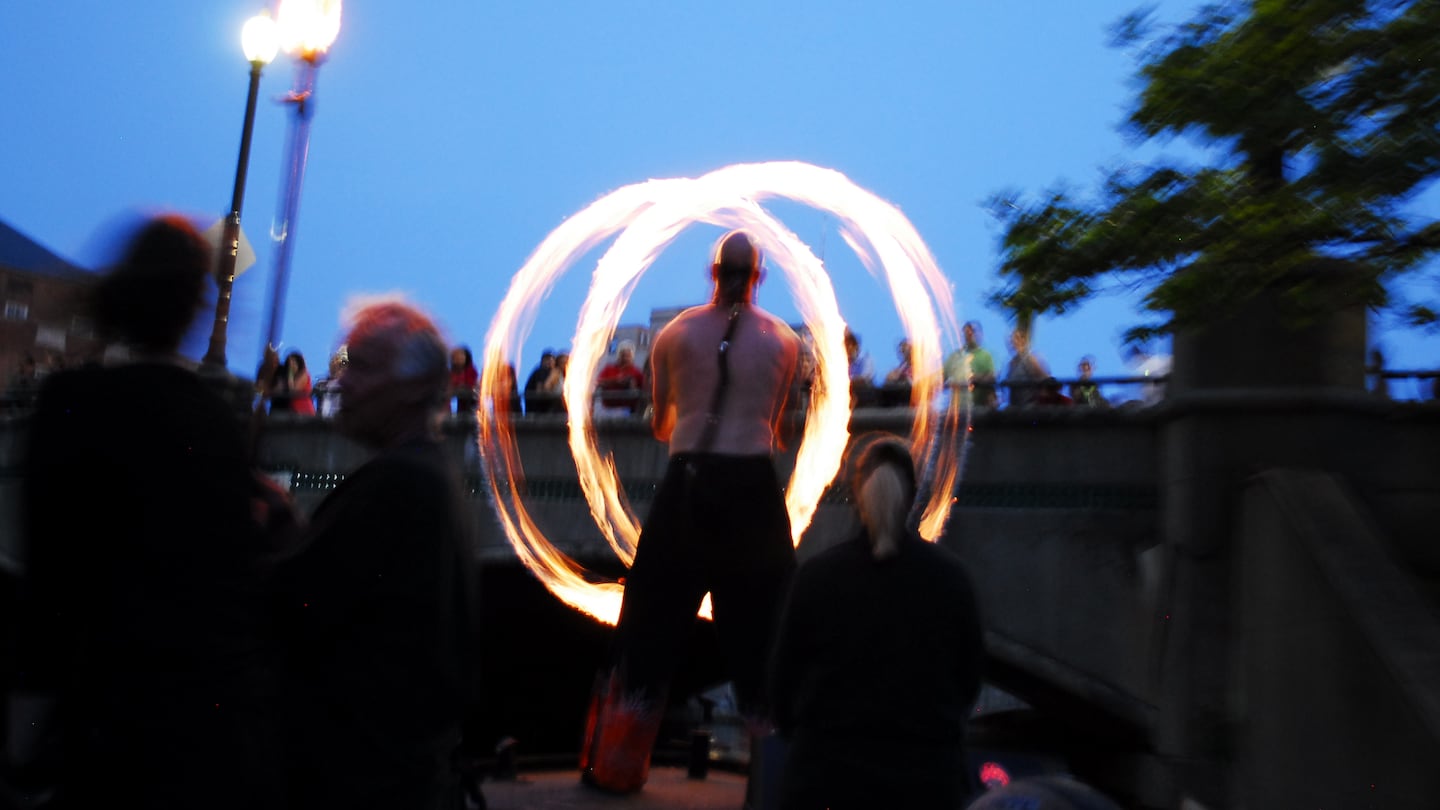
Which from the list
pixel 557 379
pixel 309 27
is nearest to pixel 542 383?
pixel 557 379

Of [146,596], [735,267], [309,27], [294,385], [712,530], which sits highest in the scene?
[309,27]

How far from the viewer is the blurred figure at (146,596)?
9.82 feet

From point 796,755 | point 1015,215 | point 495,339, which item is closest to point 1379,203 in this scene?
point 1015,215

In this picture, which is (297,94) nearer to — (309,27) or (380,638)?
(309,27)

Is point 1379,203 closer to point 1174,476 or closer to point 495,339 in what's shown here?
point 1174,476

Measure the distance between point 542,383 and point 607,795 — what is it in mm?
11301

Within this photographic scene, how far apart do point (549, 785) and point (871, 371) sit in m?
9.07

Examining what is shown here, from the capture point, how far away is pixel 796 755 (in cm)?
462

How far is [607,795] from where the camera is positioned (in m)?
6.45

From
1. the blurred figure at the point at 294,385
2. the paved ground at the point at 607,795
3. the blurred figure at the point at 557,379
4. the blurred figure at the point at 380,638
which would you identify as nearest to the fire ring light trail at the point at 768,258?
the paved ground at the point at 607,795

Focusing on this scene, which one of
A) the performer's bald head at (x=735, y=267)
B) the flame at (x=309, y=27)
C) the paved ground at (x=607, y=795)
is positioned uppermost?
the flame at (x=309, y=27)

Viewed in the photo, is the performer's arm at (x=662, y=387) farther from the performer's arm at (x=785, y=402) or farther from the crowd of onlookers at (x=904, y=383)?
the crowd of onlookers at (x=904, y=383)

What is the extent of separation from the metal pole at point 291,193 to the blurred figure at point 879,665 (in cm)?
441

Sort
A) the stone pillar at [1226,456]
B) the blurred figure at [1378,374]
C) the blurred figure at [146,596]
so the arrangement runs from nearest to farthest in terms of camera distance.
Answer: the blurred figure at [146,596] < the stone pillar at [1226,456] < the blurred figure at [1378,374]
